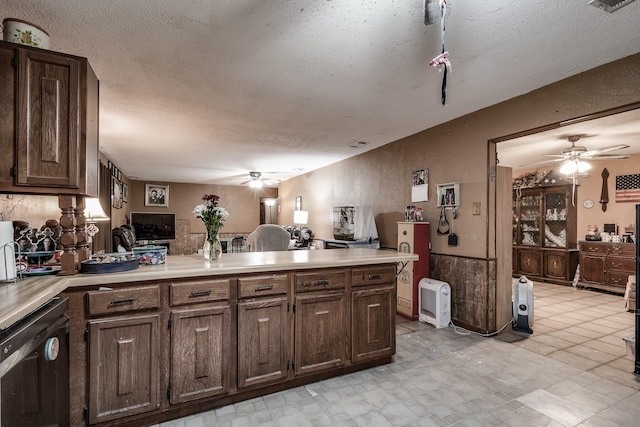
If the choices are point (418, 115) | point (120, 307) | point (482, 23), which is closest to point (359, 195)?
point (418, 115)

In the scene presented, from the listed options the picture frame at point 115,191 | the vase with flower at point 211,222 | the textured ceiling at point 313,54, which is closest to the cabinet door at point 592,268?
the textured ceiling at point 313,54

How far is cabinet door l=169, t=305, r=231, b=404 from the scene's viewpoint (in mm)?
1938

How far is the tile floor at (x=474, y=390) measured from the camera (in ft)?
6.51

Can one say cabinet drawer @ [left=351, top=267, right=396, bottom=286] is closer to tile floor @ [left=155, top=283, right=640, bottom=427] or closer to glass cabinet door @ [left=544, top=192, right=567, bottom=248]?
tile floor @ [left=155, top=283, right=640, bottom=427]

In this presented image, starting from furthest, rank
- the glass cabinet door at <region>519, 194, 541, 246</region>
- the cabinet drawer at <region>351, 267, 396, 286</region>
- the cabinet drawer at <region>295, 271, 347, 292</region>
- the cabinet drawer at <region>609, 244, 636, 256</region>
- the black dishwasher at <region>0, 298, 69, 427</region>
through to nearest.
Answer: the glass cabinet door at <region>519, 194, 541, 246</region>, the cabinet drawer at <region>609, 244, 636, 256</region>, the cabinet drawer at <region>351, 267, 396, 286</region>, the cabinet drawer at <region>295, 271, 347, 292</region>, the black dishwasher at <region>0, 298, 69, 427</region>

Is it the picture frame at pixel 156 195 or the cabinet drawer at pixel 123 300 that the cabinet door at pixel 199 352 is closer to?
the cabinet drawer at pixel 123 300

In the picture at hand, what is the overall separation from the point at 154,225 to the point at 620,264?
36.3ft

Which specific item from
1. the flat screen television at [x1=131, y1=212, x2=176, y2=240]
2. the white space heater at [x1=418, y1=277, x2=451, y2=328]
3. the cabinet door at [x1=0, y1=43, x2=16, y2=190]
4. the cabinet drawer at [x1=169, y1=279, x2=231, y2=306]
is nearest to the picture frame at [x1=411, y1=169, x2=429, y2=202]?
the white space heater at [x1=418, y1=277, x2=451, y2=328]

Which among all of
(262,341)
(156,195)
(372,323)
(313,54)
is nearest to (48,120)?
(313,54)

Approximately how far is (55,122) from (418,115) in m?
3.37

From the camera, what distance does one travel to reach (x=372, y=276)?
2.60 metres

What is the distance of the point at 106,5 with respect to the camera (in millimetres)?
1803

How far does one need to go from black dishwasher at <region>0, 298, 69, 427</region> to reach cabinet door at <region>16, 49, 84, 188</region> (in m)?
0.69

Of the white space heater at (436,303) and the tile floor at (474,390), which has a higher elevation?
the white space heater at (436,303)
